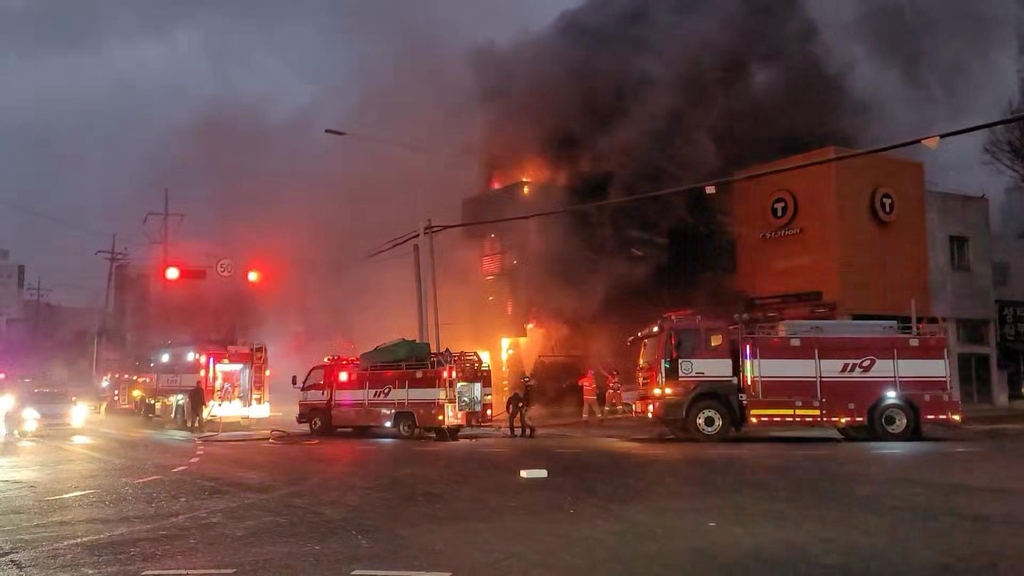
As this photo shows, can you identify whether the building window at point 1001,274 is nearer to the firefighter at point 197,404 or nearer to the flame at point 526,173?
the flame at point 526,173

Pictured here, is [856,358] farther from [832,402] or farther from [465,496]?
[465,496]

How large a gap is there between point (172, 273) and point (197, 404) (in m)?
Result: 3.70

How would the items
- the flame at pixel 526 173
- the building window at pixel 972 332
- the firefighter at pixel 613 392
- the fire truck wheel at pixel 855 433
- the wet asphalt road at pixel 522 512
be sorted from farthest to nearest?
the building window at pixel 972 332 → the firefighter at pixel 613 392 → the flame at pixel 526 173 → the fire truck wheel at pixel 855 433 → the wet asphalt road at pixel 522 512

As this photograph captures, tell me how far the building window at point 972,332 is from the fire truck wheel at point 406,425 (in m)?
16.3

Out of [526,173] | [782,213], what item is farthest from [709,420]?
[782,213]

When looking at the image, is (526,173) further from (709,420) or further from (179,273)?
(179,273)

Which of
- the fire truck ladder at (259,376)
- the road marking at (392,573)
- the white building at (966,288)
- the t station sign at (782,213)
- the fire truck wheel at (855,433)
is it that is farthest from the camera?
the white building at (966,288)

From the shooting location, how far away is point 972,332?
22734 millimetres

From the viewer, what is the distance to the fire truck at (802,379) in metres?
13.9

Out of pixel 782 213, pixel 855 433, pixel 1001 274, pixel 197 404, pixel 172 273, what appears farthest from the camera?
pixel 1001 274

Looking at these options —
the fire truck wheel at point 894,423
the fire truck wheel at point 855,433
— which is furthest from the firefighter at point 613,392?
the fire truck wheel at point 894,423

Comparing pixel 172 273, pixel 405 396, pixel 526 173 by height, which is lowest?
pixel 405 396

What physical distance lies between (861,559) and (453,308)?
55.3ft

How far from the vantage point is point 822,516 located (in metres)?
6.39
